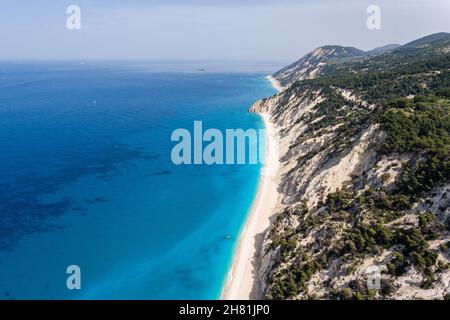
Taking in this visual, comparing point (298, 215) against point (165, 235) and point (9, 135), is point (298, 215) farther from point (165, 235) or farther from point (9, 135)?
point (9, 135)

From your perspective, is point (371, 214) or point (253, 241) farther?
point (253, 241)

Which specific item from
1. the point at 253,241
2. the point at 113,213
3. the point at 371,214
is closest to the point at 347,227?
the point at 371,214

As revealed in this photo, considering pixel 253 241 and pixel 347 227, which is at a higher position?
pixel 347 227

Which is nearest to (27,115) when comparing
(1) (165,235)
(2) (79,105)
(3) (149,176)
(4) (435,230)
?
(2) (79,105)

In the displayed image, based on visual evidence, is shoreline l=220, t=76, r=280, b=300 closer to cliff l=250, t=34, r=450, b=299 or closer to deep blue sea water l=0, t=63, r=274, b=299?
deep blue sea water l=0, t=63, r=274, b=299

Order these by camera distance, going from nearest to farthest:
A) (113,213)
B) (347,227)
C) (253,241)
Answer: (347,227) → (253,241) → (113,213)

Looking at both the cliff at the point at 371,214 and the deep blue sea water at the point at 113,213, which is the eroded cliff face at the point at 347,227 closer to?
the cliff at the point at 371,214

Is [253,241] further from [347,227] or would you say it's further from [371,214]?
[371,214]

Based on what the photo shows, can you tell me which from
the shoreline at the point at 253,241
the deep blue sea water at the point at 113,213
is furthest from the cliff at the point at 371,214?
the deep blue sea water at the point at 113,213
